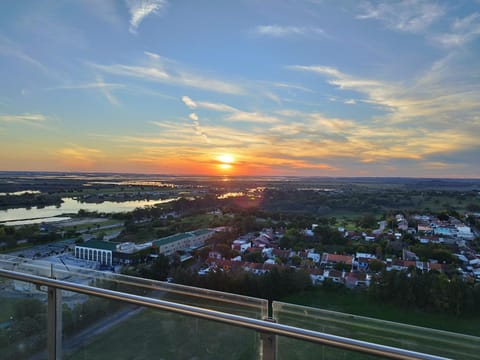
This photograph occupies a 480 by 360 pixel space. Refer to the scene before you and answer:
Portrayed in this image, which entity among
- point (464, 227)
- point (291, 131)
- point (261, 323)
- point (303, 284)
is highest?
point (291, 131)

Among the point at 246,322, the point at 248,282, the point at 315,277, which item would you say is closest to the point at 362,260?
the point at 315,277

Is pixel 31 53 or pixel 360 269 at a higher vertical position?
pixel 31 53

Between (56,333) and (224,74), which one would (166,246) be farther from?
(56,333)

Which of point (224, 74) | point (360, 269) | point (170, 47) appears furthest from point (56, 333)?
point (360, 269)

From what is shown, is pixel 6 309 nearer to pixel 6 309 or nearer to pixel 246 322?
pixel 6 309

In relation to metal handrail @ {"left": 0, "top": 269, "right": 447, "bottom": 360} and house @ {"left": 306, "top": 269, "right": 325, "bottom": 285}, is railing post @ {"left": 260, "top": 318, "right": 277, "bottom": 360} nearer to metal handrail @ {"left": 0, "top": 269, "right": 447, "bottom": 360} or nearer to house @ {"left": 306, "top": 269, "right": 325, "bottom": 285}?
metal handrail @ {"left": 0, "top": 269, "right": 447, "bottom": 360}

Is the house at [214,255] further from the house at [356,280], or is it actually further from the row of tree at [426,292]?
the row of tree at [426,292]

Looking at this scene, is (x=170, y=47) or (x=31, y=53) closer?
(x=31, y=53)
